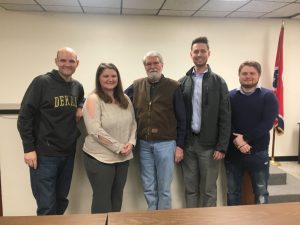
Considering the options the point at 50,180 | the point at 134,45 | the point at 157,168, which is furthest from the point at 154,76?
the point at 134,45

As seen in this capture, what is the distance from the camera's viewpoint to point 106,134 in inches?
74.7

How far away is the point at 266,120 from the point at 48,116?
1545mm

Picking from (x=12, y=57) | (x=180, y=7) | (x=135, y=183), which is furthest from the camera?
(x=12, y=57)

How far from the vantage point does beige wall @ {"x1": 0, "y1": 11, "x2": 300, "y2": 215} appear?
4.65 metres

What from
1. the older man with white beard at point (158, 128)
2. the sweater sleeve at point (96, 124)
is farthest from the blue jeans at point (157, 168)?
the sweater sleeve at point (96, 124)

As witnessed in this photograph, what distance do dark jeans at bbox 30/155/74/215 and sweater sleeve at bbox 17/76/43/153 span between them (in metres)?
0.14

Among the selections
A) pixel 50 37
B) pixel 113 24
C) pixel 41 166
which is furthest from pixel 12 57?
pixel 41 166

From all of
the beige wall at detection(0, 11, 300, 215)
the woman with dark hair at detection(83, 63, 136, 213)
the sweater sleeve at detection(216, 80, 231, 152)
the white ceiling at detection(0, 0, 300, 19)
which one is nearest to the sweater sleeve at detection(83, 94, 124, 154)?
the woman with dark hair at detection(83, 63, 136, 213)

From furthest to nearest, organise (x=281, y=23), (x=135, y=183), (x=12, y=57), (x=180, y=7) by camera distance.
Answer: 1. (x=281, y=23)
2. (x=12, y=57)
3. (x=180, y=7)
4. (x=135, y=183)

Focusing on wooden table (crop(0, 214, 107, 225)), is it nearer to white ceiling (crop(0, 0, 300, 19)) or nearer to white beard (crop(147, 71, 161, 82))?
white beard (crop(147, 71, 161, 82))

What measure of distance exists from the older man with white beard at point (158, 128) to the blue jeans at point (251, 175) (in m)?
0.45

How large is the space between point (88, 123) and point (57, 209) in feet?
2.45

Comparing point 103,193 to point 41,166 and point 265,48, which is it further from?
point 265,48

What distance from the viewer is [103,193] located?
77.0 inches
